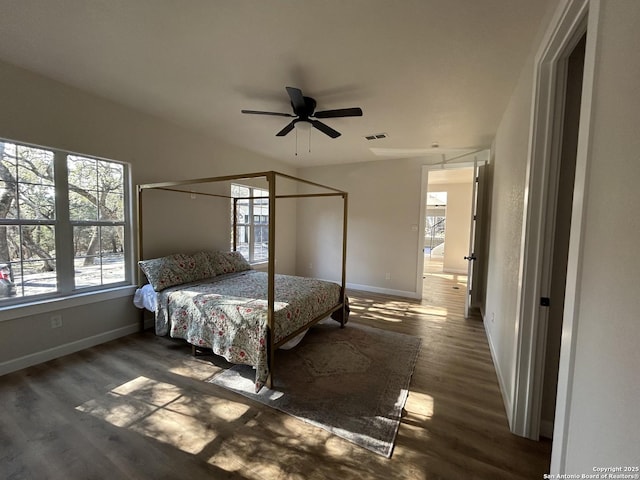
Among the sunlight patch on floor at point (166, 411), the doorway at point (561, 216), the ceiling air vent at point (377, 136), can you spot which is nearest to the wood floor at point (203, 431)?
the sunlight patch on floor at point (166, 411)

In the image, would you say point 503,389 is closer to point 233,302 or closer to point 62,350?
point 233,302

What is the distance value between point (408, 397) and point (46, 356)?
333 centimetres

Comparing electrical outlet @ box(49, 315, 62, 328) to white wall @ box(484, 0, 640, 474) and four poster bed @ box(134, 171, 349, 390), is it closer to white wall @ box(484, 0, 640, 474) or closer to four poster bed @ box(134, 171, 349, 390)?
four poster bed @ box(134, 171, 349, 390)

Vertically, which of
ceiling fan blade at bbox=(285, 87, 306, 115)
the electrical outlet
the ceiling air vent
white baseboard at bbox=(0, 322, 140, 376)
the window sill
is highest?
the ceiling air vent

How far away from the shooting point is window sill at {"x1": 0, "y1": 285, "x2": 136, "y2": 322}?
2.36 meters

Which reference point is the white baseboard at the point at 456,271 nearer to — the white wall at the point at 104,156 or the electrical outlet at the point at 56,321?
the white wall at the point at 104,156

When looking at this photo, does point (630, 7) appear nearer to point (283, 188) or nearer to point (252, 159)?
point (252, 159)

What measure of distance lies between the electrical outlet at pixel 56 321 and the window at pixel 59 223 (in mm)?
236

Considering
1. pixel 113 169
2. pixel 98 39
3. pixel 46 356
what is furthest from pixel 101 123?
pixel 46 356

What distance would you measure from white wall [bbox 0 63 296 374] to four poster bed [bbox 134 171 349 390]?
28 centimetres

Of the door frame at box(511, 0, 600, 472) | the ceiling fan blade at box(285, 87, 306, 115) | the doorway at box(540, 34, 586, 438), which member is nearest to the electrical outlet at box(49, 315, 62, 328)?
the ceiling fan blade at box(285, 87, 306, 115)

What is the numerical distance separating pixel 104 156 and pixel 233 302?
2150 mm

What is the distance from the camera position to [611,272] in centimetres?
81

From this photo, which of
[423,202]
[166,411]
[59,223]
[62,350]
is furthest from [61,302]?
[423,202]
